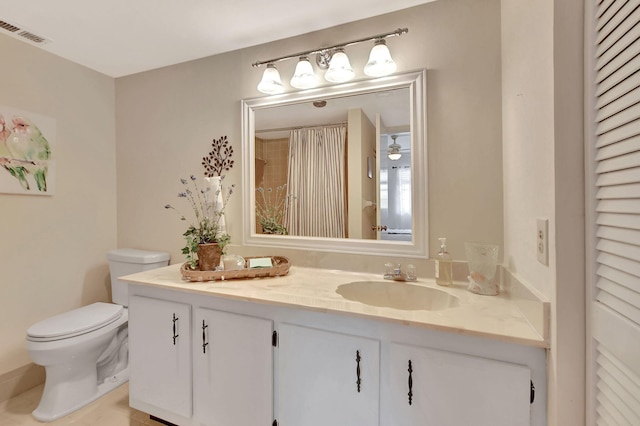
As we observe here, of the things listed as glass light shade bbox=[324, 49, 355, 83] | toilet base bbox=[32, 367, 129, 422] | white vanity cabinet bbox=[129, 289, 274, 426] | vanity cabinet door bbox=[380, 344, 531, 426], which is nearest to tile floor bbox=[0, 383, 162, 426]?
toilet base bbox=[32, 367, 129, 422]

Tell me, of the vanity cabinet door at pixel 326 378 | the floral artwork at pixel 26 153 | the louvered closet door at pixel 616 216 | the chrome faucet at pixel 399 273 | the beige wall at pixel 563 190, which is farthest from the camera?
the floral artwork at pixel 26 153

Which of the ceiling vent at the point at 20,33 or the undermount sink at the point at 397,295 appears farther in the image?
the ceiling vent at the point at 20,33

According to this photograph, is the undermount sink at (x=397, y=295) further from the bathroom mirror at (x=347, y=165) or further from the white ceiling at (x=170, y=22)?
the white ceiling at (x=170, y=22)

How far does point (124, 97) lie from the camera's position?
2375 mm

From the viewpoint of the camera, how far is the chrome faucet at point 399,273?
4.81ft

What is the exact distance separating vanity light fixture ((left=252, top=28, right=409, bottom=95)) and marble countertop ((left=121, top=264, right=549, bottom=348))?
1112mm

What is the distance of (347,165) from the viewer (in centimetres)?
166

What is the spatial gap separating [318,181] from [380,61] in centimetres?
72

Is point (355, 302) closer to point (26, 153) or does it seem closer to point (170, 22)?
point (170, 22)

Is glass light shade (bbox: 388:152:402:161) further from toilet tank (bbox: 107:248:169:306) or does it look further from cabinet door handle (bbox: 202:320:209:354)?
toilet tank (bbox: 107:248:169:306)

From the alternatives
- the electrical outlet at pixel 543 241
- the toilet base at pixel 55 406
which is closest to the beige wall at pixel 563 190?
the electrical outlet at pixel 543 241

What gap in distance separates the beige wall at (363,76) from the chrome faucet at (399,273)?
2.9 inches

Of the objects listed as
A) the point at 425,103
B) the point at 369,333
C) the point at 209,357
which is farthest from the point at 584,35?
the point at 209,357

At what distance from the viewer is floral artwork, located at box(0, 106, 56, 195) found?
70.7 inches
